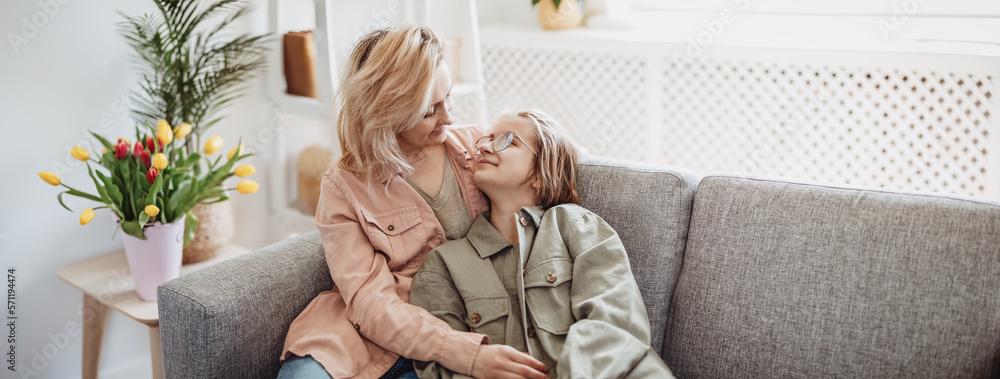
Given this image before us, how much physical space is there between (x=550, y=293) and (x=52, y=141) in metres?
1.41

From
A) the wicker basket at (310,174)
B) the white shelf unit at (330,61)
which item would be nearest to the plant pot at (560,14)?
the white shelf unit at (330,61)

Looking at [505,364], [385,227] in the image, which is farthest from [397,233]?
[505,364]

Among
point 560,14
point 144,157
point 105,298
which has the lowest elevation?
point 105,298

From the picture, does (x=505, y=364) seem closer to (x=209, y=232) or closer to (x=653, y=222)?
(x=653, y=222)

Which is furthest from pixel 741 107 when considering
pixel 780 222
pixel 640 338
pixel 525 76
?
pixel 640 338

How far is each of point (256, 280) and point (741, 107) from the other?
205cm

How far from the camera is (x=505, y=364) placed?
1.33m

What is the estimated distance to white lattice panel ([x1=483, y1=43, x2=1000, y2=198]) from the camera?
2.49 metres

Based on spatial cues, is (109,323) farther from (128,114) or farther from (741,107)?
(741,107)

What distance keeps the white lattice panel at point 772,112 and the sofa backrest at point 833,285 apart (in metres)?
1.28

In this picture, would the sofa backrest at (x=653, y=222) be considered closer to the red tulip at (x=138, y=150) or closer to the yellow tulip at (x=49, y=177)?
the red tulip at (x=138, y=150)

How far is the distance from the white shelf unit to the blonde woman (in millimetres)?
657

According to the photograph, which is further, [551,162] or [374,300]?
[551,162]

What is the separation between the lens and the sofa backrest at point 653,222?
5.12 ft
